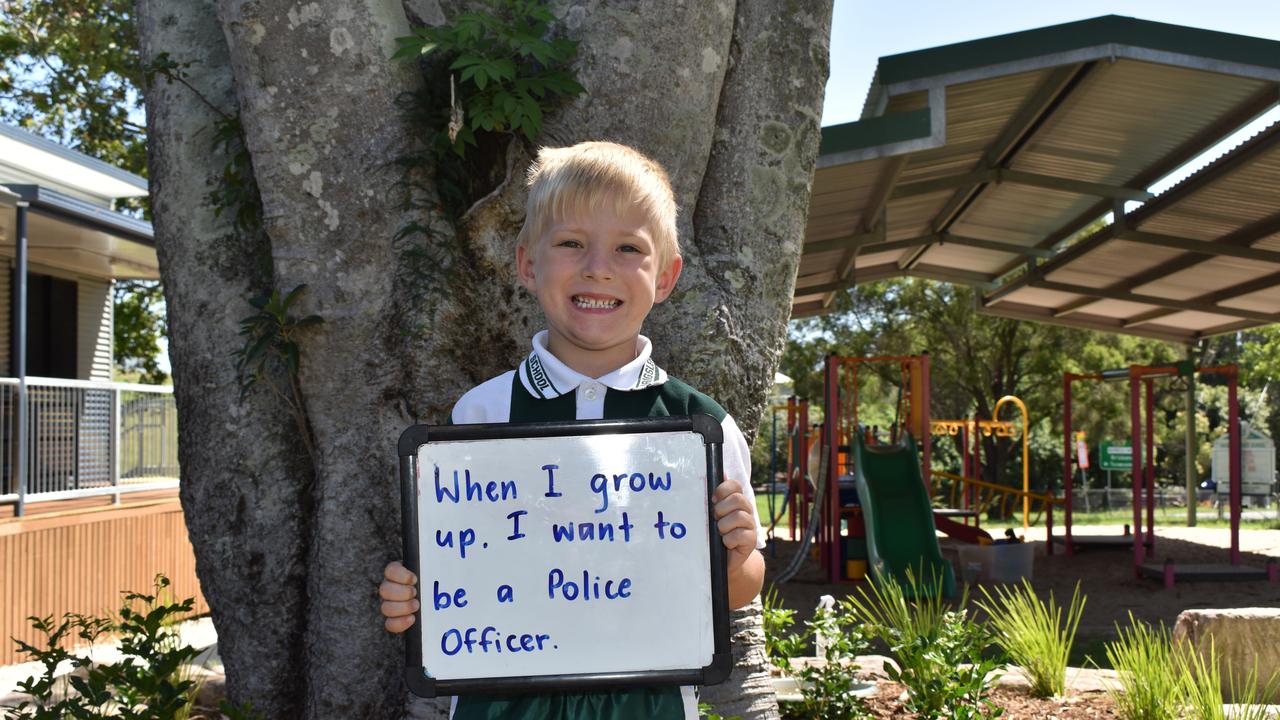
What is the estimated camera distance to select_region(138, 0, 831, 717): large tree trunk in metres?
3.53

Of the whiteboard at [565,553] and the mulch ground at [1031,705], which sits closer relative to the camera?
the whiteboard at [565,553]

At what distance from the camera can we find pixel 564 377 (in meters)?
2.40

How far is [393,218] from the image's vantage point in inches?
140

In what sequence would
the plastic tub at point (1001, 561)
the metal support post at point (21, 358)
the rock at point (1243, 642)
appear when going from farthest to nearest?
the plastic tub at point (1001, 561), the metal support post at point (21, 358), the rock at point (1243, 642)

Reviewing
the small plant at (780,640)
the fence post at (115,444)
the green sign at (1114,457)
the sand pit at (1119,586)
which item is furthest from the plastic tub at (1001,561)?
the green sign at (1114,457)

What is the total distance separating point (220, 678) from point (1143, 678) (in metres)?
4.13

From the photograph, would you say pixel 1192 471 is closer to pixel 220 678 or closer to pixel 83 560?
pixel 83 560

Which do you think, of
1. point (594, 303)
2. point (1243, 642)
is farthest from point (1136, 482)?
point (594, 303)

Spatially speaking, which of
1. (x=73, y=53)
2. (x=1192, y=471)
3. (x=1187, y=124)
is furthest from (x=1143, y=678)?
(x=1192, y=471)

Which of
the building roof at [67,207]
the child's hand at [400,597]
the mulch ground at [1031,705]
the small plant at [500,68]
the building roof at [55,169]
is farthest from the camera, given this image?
the building roof at [55,169]

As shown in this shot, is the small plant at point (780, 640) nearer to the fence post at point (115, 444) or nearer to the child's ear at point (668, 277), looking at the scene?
the child's ear at point (668, 277)

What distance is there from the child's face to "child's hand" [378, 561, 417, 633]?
583 mm

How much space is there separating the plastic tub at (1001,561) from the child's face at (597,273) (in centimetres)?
1224

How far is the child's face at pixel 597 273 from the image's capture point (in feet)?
7.52
